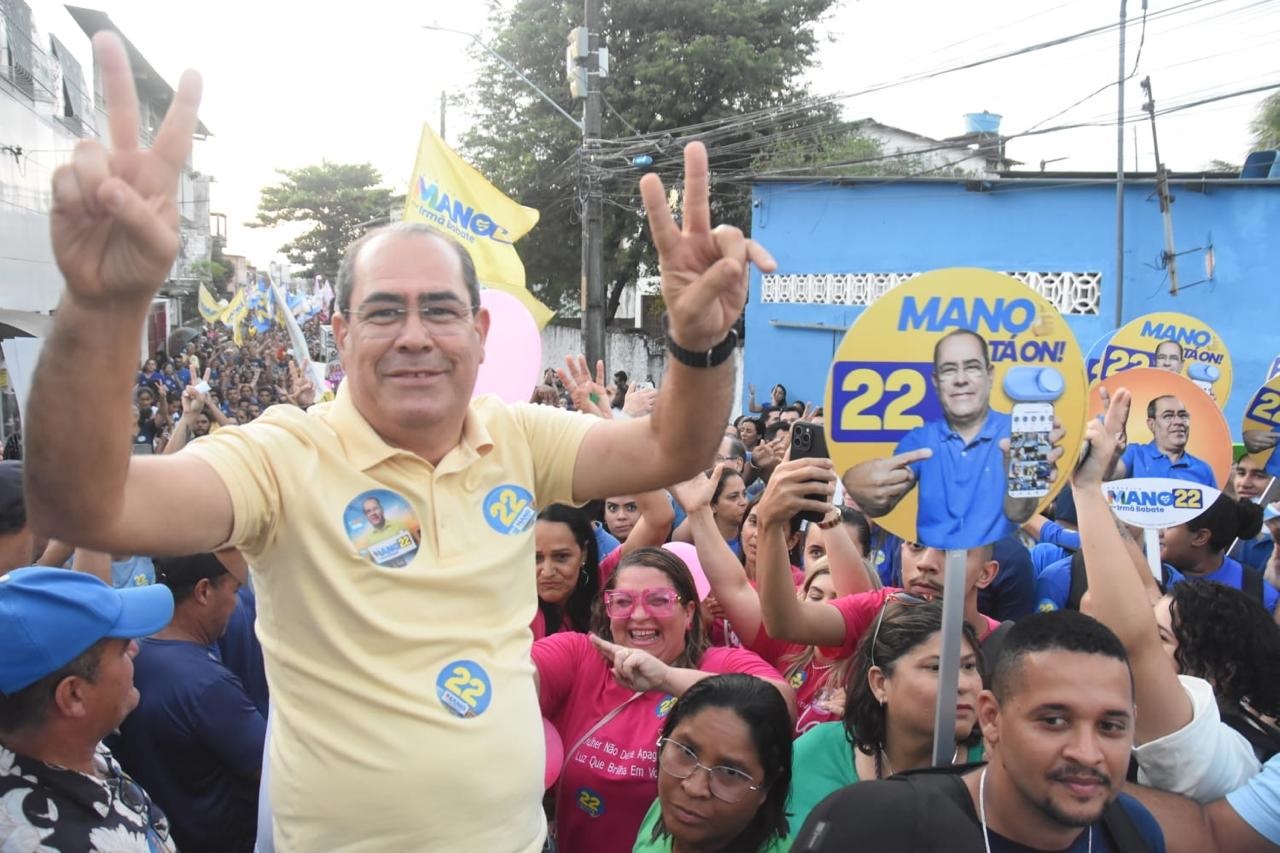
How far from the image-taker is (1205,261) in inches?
533

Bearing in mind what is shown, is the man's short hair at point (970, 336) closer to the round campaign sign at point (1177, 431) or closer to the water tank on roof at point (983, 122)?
the round campaign sign at point (1177, 431)

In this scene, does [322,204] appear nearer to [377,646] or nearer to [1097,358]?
[1097,358]

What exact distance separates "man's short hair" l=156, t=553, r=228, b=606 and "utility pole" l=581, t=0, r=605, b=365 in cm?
1265

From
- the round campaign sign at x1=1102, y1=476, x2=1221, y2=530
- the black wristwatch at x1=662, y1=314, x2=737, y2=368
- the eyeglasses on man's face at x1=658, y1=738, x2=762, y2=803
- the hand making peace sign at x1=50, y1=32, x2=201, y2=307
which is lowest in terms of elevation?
the eyeglasses on man's face at x1=658, y1=738, x2=762, y2=803

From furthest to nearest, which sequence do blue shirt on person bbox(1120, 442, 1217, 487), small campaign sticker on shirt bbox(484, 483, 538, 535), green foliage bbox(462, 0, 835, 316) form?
1. green foliage bbox(462, 0, 835, 316)
2. blue shirt on person bbox(1120, 442, 1217, 487)
3. small campaign sticker on shirt bbox(484, 483, 538, 535)

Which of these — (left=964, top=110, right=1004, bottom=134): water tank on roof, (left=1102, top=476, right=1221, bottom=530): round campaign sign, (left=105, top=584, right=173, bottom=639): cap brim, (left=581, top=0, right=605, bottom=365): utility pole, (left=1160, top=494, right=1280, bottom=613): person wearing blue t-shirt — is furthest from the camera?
(left=964, top=110, right=1004, bottom=134): water tank on roof

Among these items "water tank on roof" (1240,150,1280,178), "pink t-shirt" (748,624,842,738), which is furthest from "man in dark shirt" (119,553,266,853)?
"water tank on roof" (1240,150,1280,178)

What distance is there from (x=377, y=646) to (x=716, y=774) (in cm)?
109

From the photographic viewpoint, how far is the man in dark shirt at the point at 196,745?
2.67 meters

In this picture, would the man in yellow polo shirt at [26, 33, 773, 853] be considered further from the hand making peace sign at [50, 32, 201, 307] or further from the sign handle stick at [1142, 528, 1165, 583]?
the sign handle stick at [1142, 528, 1165, 583]

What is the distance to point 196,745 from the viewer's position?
270 centimetres

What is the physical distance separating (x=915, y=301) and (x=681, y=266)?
0.84 m

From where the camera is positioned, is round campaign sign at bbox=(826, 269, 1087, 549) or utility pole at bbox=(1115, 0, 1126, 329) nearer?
round campaign sign at bbox=(826, 269, 1087, 549)

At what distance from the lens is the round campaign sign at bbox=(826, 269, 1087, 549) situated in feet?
A: 7.88
